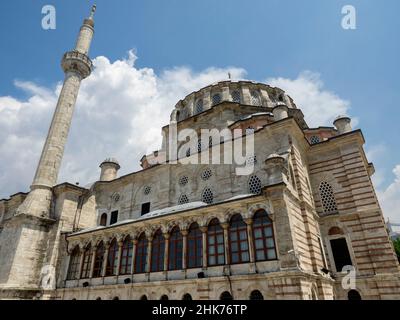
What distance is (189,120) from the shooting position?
80.4ft

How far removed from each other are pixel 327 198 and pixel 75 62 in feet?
82.1

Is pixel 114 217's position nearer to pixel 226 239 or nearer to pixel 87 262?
pixel 87 262

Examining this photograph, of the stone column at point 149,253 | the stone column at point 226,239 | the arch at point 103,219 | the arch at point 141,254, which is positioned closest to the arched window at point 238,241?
the stone column at point 226,239

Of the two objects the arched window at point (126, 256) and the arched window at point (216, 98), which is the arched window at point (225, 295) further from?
the arched window at point (216, 98)

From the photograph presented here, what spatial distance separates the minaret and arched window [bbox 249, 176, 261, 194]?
15.7m

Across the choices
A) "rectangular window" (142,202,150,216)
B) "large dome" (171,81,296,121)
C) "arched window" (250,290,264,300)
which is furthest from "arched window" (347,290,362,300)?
"large dome" (171,81,296,121)

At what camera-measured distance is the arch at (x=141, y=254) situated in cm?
1506

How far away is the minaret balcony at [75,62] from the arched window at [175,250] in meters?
20.1

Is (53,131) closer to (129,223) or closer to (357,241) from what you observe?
(129,223)

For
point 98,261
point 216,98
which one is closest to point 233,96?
Result: point 216,98

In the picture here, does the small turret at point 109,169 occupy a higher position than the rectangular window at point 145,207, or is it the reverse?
the small turret at point 109,169

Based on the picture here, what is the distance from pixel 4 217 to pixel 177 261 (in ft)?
67.0
